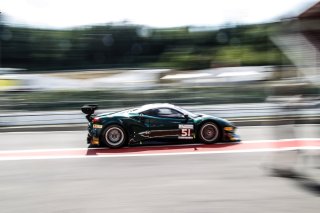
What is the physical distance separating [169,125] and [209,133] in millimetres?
968

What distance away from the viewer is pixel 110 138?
10.2 meters

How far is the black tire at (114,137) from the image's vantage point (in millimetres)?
10117

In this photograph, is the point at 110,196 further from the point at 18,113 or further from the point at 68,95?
the point at 68,95

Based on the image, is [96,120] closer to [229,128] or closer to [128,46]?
[229,128]

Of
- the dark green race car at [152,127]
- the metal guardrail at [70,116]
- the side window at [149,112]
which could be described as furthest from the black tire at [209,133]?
the metal guardrail at [70,116]

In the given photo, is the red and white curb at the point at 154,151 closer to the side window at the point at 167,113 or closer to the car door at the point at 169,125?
the car door at the point at 169,125

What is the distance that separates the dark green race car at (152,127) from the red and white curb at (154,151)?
0.22 m

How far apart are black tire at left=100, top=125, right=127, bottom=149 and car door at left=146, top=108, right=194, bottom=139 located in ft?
2.15

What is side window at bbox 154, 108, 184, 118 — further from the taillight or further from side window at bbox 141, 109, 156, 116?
the taillight

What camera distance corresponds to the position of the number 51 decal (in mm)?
10109

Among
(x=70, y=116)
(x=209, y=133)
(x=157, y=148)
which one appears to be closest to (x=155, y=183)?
(x=157, y=148)

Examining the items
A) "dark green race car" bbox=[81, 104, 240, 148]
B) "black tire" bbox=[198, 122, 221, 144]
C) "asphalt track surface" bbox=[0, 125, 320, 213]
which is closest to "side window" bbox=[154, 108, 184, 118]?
"dark green race car" bbox=[81, 104, 240, 148]

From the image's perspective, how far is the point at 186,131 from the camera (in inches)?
399

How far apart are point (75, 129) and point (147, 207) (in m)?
9.08
